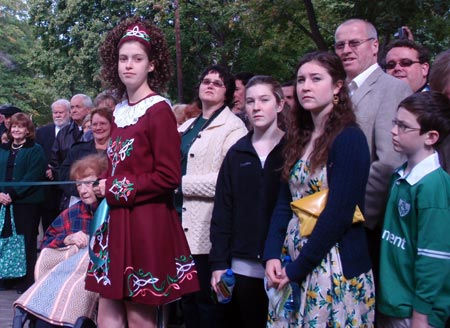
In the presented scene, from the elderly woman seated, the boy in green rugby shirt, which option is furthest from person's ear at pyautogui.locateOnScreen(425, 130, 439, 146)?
the elderly woman seated

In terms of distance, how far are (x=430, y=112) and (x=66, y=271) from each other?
2.51 m

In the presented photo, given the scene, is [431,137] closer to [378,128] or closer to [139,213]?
[378,128]

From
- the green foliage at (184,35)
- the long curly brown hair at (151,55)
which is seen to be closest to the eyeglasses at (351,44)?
the long curly brown hair at (151,55)

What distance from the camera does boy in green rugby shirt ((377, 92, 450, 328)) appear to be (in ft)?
8.84

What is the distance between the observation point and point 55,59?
29.2 meters

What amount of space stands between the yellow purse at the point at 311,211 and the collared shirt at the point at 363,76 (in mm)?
927

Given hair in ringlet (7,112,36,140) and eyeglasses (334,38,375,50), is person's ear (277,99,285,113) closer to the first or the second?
eyeglasses (334,38,375,50)

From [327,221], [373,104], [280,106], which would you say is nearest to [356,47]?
[373,104]

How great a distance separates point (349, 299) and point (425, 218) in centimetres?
49

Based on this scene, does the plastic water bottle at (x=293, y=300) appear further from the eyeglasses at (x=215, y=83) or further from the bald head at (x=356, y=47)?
the eyeglasses at (x=215, y=83)

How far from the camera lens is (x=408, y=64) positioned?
4.23 metres

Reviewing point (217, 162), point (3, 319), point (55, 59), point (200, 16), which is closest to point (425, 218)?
point (217, 162)

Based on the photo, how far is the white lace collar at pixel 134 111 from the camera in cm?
321

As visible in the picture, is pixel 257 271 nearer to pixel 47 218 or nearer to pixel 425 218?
pixel 425 218
